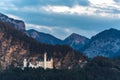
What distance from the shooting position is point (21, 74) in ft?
470

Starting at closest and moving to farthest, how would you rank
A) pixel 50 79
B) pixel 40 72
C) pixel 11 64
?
pixel 50 79
pixel 40 72
pixel 11 64

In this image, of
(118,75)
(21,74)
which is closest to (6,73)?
(21,74)

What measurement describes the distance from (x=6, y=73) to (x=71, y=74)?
2038cm

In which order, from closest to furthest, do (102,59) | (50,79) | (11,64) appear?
1. (50,79)
2. (102,59)
3. (11,64)

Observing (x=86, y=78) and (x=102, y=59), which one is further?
(x=102, y=59)

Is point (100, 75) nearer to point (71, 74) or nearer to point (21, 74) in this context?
point (71, 74)

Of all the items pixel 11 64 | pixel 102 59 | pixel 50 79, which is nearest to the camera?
pixel 50 79

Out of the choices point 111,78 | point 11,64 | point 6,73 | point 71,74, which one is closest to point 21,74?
point 6,73

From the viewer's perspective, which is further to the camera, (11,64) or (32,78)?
(11,64)

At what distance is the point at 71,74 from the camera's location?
137375mm

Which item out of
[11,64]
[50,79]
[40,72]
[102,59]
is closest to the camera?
[50,79]

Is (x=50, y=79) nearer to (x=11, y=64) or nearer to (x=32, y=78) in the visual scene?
(x=32, y=78)

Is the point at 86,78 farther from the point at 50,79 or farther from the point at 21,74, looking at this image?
the point at 21,74

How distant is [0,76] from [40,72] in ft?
39.9
